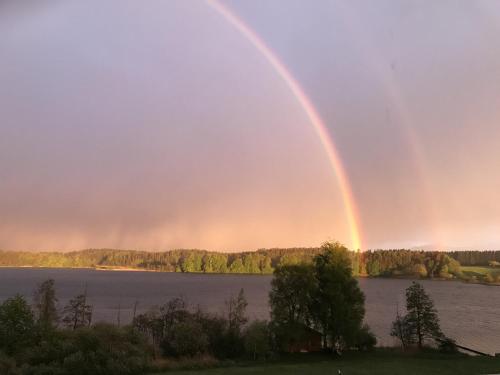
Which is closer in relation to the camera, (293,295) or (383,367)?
(383,367)

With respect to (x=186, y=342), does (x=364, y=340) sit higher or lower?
lower

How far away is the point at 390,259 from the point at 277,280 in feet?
577

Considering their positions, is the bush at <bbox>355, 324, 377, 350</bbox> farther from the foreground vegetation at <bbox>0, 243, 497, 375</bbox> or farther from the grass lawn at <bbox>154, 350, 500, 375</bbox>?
the grass lawn at <bbox>154, 350, 500, 375</bbox>

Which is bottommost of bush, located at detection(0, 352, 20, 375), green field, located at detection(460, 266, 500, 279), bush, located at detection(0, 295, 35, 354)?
bush, located at detection(0, 352, 20, 375)

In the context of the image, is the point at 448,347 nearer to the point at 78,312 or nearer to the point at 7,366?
the point at 7,366

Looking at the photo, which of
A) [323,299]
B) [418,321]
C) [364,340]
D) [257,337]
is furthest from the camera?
[418,321]

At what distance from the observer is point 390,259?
19762 cm

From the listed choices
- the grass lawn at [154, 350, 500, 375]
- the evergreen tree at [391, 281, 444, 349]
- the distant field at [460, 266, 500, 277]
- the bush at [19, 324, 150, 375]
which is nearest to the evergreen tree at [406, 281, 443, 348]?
the evergreen tree at [391, 281, 444, 349]

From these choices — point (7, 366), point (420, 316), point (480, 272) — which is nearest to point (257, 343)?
point (7, 366)

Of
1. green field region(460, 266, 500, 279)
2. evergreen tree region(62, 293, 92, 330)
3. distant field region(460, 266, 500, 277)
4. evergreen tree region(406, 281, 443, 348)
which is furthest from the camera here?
distant field region(460, 266, 500, 277)

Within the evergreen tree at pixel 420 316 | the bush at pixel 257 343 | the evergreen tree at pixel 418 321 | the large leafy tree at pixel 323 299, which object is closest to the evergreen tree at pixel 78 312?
the bush at pixel 257 343

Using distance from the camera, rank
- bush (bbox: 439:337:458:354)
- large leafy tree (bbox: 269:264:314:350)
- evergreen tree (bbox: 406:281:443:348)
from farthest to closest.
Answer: evergreen tree (bbox: 406:281:443:348)
large leafy tree (bbox: 269:264:314:350)
bush (bbox: 439:337:458:354)

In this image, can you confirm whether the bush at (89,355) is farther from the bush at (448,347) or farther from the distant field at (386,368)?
the bush at (448,347)

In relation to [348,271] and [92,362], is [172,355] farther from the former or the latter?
[348,271]
